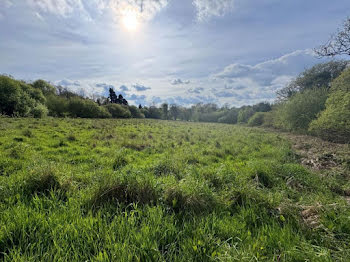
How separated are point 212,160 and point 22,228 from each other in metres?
6.70

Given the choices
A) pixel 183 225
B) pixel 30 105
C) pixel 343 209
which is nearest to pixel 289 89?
pixel 343 209

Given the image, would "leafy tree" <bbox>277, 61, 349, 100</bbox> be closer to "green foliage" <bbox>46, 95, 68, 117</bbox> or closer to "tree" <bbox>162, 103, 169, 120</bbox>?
"green foliage" <bbox>46, 95, 68, 117</bbox>

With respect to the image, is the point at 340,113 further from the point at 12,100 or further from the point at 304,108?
the point at 12,100

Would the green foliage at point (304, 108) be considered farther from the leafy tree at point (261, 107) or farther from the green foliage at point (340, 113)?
the leafy tree at point (261, 107)

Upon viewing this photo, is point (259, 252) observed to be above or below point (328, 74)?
below

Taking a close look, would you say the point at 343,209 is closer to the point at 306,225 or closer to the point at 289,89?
the point at 306,225

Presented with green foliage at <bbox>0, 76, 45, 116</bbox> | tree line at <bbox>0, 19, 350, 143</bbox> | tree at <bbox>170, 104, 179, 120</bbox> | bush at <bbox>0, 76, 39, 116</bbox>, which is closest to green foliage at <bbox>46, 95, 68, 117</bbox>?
tree line at <bbox>0, 19, 350, 143</bbox>

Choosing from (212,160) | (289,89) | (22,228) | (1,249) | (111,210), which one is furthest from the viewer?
(289,89)

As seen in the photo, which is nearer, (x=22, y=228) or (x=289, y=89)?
(x=22, y=228)

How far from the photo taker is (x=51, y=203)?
2.83 m

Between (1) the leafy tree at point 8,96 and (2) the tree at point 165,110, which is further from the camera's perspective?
(2) the tree at point 165,110

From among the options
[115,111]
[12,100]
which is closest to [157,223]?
[12,100]

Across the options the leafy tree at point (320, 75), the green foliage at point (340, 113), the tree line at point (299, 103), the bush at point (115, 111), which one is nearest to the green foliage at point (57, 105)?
the tree line at point (299, 103)

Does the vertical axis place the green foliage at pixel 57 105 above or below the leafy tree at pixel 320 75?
below
